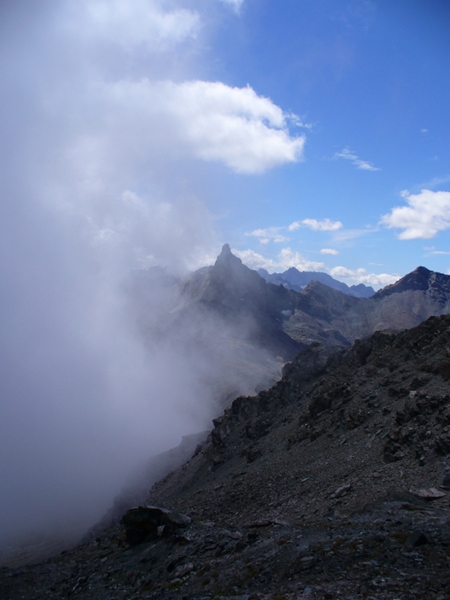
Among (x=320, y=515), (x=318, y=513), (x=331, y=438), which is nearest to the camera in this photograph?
(x=320, y=515)

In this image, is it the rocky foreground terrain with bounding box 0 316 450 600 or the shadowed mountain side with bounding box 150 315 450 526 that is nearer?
the rocky foreground terrain with bounding box 0 316 450 600

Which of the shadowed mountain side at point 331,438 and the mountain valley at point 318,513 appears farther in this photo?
the shadowed mountain side at point 331,438

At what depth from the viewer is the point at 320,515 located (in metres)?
23.8

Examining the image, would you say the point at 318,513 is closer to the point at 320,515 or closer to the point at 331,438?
the point at 320,515

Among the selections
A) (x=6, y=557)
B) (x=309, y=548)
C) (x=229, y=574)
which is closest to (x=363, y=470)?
(x=309, y=548)

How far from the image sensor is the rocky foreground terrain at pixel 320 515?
1636cm

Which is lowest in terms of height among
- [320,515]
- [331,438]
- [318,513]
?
[318,513]

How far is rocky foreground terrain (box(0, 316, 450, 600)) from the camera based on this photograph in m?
16.4

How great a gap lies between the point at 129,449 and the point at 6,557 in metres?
71.7

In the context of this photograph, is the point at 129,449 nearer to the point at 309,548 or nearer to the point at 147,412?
the point at 147,412

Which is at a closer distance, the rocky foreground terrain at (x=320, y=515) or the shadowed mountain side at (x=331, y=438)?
the rocky foreground terrain at (x=320, y=515)

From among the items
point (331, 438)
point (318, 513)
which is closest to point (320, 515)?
point (318, 513)

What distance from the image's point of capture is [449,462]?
79.6ft

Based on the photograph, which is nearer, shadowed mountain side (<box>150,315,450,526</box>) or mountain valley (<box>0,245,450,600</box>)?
mountain valley (<box>0,245,450,600</box>)
